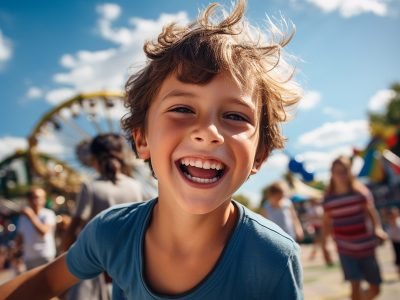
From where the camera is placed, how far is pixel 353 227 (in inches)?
168

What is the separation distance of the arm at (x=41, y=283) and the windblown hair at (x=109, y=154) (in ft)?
5.25

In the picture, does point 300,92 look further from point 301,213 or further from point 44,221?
A: point 301,213

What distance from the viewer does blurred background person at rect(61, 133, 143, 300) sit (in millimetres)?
3021

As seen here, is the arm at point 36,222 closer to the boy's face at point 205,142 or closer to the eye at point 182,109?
the boy's face at point 205,142

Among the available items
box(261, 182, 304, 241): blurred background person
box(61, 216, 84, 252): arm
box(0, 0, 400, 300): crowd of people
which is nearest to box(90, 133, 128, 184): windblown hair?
box(61, 216, 84, 252): arm

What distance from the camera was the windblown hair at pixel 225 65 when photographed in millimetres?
1514

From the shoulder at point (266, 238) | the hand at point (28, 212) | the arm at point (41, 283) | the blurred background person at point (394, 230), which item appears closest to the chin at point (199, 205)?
the shoulder at point (266, 238)

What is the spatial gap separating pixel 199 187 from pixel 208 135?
20cm

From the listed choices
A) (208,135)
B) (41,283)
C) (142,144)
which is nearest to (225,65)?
(208,135)

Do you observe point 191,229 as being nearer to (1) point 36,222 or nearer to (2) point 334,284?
(1) point 36,222

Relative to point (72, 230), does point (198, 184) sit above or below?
above

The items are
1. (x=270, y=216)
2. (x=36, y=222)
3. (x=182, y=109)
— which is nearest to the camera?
(x=182, y=109)

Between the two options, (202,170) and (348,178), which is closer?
(202,170)

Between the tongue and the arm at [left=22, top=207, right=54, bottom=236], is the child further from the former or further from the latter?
the arm at [left=22, top=207, right=54, bottom=236]
